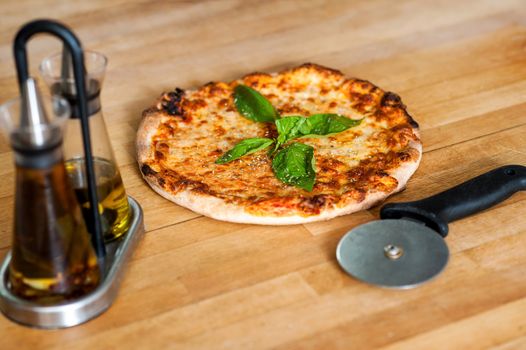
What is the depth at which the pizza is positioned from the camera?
1.31m

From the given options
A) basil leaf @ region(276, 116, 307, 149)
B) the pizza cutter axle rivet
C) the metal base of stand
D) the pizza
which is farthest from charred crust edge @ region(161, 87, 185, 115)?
the pizza cutter axle rivet

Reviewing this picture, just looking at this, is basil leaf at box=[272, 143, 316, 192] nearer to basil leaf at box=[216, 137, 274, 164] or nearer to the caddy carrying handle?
basil leaf at box=[216, 137, 274, 164]

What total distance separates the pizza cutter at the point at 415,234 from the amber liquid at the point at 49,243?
1.22ft

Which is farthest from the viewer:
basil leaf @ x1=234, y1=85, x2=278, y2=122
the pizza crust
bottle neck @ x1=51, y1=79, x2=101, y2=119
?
basil leaf @ x1=234, y1=85, x2=278, y2=122

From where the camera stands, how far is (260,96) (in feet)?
5.16

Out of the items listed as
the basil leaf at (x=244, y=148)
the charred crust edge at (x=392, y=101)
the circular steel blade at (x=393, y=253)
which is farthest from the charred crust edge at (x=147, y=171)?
the charred crust edge at (x=392, y=101)

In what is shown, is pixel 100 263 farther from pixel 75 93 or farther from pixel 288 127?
pixel 288 127

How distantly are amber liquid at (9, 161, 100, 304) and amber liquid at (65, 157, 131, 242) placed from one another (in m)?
0.08

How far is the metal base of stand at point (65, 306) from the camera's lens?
1098mm

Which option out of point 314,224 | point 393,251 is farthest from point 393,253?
point 314,224

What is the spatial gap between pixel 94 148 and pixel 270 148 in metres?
0.39

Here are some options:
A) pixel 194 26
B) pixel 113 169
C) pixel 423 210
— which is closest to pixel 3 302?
pixel 113 169

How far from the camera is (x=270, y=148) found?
1.47 metres

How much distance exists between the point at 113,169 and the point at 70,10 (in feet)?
3.61
